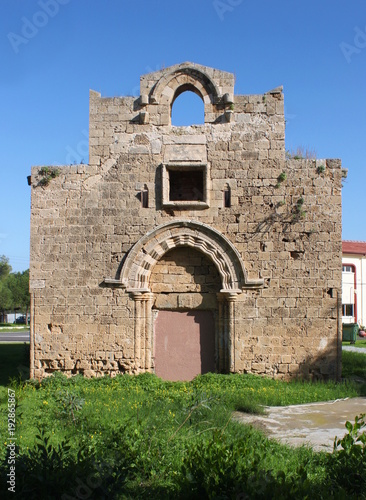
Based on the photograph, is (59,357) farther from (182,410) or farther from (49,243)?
(182,410)

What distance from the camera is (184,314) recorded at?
10.9 meters

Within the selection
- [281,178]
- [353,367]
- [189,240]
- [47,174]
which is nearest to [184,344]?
[189,240]

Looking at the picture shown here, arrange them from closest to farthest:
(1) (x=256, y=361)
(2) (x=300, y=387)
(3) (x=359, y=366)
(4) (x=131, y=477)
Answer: (4) (x=131, y=477) → (2) (x=300, y=387) → (1) (x=256, y=361) → (3) (x=359, y=366)

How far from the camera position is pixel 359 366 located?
41.4ft

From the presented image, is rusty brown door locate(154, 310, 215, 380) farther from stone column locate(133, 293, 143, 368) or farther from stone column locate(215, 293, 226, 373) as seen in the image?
stone column locate(133, 293, 143, 368)

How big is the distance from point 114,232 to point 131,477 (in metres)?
6.62

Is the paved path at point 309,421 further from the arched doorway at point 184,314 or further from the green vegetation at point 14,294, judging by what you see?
the green vegetation at point 14,294

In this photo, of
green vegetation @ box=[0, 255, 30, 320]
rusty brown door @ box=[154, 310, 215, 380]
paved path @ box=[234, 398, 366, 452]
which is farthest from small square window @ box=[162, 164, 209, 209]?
green vegetation @ box=[0, 255, 30, 320]

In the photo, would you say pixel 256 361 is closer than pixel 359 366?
Yes

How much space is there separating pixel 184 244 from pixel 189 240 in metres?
0.15

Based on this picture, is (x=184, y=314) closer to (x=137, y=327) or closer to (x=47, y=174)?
(x=137, y=327)

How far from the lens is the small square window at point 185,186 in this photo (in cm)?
1059

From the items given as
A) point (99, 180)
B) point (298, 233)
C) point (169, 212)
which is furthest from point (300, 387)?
point (99, 180)

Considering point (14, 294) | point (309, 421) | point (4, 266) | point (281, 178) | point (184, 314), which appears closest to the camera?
point (309, 421)
